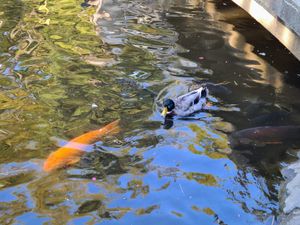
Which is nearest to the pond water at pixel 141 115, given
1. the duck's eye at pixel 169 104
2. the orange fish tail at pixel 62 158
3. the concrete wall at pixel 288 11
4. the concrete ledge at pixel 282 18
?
the orange fish tail at pixel 62 158

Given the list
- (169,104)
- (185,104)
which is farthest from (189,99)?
(169,104)

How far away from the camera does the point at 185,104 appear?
7.95 m

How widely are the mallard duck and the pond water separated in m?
0.14

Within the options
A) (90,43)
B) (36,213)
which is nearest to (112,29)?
(90,43)

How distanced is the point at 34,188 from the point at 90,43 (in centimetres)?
545

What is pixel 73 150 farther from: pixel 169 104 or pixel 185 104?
pixel 185 104

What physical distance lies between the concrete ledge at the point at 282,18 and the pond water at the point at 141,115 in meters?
0.75

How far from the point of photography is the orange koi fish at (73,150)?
6676mm

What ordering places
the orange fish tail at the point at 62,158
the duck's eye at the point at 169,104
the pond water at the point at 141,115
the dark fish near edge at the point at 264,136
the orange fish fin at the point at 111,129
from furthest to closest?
1. the duck's eye at the point at 169,104
2. the orange fish fin at the point at 111,129
3. the dark fish near edge at the point at 264,136
4. the orange fish tail at the point at 62,158
5. the pond water at the point at 141,115

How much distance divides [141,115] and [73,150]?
1.44 metres

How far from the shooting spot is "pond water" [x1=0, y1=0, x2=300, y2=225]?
6023mm

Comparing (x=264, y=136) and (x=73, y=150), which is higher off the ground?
(x=264, y=136)

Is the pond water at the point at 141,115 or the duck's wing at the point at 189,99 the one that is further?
the duck's wing at the point at 189,99

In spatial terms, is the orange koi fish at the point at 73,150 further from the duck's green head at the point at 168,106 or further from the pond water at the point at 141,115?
the duck's green head at the point at 168,106
